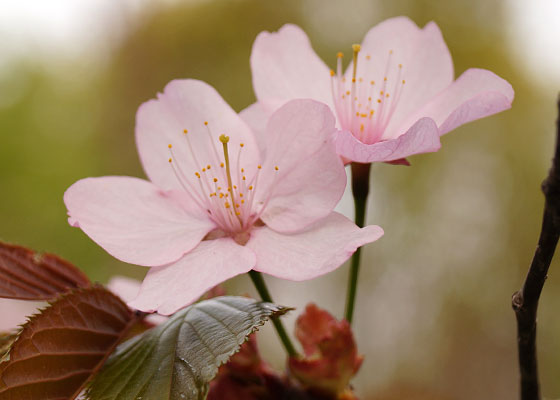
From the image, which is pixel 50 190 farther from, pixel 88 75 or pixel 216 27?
pixel 216 27

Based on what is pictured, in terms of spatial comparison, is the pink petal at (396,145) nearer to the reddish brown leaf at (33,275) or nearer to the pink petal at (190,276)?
the pink petal at (190,276)

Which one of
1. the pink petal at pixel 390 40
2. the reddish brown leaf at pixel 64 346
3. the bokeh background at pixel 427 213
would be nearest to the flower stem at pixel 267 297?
the reddish brown leaf at pixel 64 346

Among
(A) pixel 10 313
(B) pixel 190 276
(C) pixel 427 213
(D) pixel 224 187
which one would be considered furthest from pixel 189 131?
(C) pixel 427 213

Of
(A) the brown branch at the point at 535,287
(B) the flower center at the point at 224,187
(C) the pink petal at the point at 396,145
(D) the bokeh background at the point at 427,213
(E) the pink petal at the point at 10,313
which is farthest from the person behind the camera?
(D) the bokeh background at the point at 427,213

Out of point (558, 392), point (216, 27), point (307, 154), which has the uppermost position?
point (307, 154)

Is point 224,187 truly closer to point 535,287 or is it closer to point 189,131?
point 189,131

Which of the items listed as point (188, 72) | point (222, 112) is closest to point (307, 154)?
point (222, 112)
